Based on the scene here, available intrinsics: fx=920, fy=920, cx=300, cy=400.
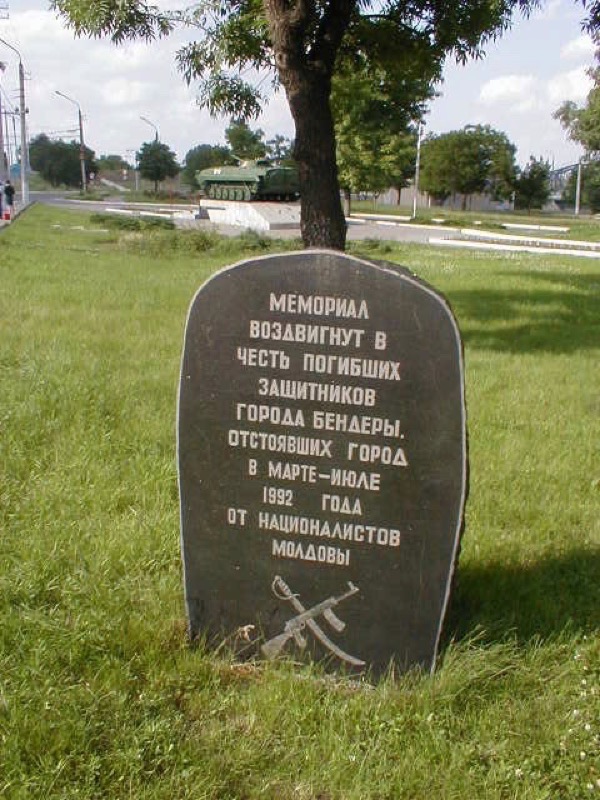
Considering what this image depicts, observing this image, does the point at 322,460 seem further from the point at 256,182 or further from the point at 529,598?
the point at 256,182

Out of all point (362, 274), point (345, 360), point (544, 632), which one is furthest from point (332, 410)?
point (544, 632)

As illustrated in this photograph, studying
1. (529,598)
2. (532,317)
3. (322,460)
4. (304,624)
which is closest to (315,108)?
(532,317)

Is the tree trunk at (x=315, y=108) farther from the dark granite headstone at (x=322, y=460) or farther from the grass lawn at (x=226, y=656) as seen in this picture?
the dark granite headstone at (x=322, y=460)

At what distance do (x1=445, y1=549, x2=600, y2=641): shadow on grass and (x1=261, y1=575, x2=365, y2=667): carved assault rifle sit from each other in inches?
15.5

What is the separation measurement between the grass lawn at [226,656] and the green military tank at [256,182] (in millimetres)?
34699

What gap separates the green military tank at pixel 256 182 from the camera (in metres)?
40.1

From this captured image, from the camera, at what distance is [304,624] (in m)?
3.13

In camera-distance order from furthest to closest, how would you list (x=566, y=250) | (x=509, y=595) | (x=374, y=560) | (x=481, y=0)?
(x=566, y=250) < (x=481, y=0) < (x=509, y=595) < (x=374, y=560)

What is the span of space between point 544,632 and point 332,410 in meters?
1.18

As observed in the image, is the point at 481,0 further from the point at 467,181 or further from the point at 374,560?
the point at 467,181

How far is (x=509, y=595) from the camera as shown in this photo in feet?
11.8

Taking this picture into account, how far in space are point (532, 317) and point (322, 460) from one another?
26.4 feet

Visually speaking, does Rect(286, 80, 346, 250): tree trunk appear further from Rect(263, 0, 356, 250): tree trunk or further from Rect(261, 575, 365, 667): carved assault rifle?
Rect(261, 575, 365, 667): carved assault rifle

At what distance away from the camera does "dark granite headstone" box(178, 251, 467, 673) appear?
9.30 feet
